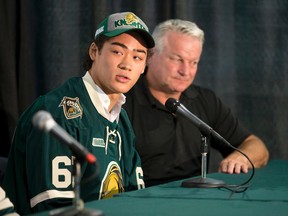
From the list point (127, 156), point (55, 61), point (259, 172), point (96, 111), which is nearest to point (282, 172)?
point (259, 172)

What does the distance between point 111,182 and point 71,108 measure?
28 centimetres

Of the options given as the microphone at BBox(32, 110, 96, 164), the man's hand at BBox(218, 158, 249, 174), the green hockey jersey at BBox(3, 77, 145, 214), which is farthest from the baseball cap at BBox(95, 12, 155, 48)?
the microphone at BBox(32, 110, 96, 164)

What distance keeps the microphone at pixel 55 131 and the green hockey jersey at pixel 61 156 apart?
1.93 feet

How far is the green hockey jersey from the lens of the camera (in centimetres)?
191

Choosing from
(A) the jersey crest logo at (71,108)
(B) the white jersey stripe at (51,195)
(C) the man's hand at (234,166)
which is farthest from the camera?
(C) the man's hand at (234,166)

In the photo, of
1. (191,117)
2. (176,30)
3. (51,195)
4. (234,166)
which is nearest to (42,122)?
(51,195)

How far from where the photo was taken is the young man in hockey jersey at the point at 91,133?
1.92 metres

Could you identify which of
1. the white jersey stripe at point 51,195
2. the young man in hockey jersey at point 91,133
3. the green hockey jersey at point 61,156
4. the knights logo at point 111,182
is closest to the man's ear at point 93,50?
the young man in hockey jersey at point 91,133

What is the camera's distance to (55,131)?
49.5 inches

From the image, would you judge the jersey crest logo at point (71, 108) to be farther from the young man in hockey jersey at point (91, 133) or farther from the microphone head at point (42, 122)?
the microphone head at point (42, 122)

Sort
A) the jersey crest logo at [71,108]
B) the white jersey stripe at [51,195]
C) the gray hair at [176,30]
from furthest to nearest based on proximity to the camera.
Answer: the gray hair at [176,30] < the jersey crest logo at [71,108] < the white jersey stripe at [51,195]

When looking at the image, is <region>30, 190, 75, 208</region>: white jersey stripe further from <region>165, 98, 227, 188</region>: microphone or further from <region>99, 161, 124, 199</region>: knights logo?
<region>165, 98, 227, 188</region>: microphone

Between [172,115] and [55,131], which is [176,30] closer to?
[172,115]

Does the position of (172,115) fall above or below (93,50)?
below
